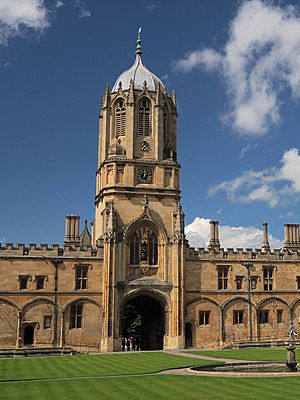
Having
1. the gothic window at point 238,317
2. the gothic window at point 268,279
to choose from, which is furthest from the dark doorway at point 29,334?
the gothic window at point 268,279

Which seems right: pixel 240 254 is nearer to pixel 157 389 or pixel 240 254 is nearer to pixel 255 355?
pixel 255 355

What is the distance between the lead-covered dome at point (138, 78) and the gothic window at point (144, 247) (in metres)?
13.5

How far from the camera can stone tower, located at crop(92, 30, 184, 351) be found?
41938 millimetres

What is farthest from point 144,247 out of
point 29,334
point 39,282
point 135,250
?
point 29,334

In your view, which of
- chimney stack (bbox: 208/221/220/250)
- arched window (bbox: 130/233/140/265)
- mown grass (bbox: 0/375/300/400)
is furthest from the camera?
chimney stack (bbox: 208/221/220/250)

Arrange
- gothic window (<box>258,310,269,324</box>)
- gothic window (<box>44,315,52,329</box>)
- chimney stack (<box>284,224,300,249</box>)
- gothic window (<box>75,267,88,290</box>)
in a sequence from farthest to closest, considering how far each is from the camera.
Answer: chimney stack (<box>284,224,300,249</box>) → gothic window (<box>258,310,269,324</box>) → gothic window (<box>75,267,88,290</box>) → gothic window (<box>44,315,52,329</box>)

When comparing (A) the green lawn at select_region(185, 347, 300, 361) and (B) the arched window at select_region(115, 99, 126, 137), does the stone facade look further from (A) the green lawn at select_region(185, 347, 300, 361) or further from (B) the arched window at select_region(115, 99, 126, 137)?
(A) the green lawn at select_region(185, 347, 300, 361)

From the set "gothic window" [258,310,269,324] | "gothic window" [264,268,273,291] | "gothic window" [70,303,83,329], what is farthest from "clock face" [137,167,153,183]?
"gothic window" [258,310,269,324]

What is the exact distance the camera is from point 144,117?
4712 centimetres

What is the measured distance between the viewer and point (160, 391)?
17359 millimetres

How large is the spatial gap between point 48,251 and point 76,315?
5.42 metres

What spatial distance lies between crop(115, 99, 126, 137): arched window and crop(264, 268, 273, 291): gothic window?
57.6 ft

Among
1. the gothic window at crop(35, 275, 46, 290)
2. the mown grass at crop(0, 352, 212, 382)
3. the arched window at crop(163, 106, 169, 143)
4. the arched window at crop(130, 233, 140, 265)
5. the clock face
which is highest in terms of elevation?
the arched window at crop(163, 106, 169, 143)

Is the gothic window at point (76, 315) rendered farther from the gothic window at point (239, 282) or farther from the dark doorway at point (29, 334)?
the gothic window at point (239, 282)
